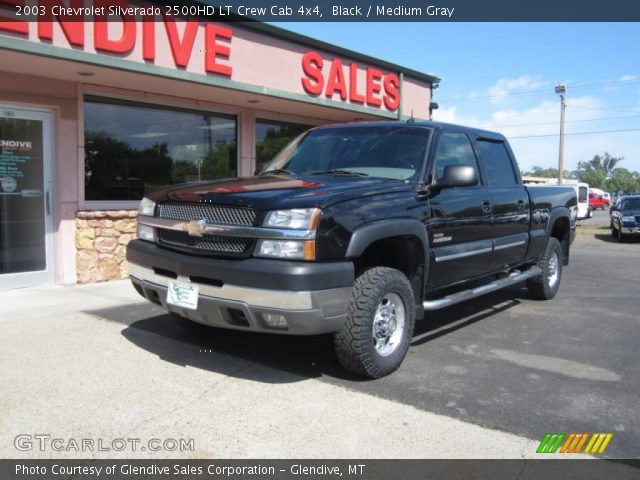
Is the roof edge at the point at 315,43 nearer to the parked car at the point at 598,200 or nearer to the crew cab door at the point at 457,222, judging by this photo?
the crew cab door at the point at 457,222

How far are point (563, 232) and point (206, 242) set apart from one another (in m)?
5.56

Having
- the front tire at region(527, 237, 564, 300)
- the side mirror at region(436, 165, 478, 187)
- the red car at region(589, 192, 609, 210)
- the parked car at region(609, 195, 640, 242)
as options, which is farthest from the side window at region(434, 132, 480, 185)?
the red car at region(589, 192, 609, 210)

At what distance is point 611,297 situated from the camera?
306 inches

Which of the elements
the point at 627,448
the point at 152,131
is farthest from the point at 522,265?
the point at 152,131

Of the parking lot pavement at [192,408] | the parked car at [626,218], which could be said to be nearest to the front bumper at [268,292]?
the parking lot pavement at [192,408]

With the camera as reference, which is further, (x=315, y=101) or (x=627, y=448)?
(x=315, y=101)

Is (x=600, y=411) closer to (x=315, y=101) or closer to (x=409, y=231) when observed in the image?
(x=409, y=231)

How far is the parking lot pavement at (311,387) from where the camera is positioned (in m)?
3.30

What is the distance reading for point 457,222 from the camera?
16.3 ft

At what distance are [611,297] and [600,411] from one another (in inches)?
181

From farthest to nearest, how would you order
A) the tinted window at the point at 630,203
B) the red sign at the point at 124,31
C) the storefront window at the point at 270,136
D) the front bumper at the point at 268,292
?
the tinted window at the point at 630,203, the storefront window at the point at 270,136, the red sign at the point at 124,31, the front bumper at the point at 268,292

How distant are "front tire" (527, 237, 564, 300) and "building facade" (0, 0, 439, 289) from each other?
15.6 ft

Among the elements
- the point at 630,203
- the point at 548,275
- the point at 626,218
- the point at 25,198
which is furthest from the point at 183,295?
the point at 630,203

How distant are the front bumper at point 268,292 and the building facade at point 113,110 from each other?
13.2 ft
